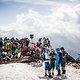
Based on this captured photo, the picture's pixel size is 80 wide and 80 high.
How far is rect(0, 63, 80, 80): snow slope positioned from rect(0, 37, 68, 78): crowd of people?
1127mm

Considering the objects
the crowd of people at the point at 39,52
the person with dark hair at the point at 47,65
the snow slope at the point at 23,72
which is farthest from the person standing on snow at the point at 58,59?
the snow slope at the point at 23,72

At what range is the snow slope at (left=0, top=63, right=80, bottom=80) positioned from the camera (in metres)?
33.0

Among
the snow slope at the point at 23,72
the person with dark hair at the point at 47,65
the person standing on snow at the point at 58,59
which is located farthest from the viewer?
the person standing on snow at the point at 58,59

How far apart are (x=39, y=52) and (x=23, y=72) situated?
562cm

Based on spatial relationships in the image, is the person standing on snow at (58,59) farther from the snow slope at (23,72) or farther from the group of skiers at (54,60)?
the snow slope at (23,72)

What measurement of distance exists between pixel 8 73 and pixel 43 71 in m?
4.94

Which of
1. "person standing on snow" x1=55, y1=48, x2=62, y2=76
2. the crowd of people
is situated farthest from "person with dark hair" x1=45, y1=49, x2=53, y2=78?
"person standing on snow" x1=55, y1=48, x2=62, y2=76

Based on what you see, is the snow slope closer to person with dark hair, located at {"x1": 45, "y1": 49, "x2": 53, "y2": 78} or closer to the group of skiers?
person with dark hair, located at {"x1": 45, "y1": 49, "x2": 53, "y2": 78}

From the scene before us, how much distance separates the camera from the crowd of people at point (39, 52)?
34.7 m

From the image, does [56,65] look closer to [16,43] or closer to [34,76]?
[34,76]

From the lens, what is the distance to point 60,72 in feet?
118

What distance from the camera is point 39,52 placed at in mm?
39344

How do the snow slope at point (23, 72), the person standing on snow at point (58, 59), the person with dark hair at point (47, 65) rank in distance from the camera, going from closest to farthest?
the snow slope at point (23, 72) < the person with dark hair at point (47, 65) < the person standing on snow at point (58, 59)

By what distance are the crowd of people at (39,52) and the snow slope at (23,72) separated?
113 cm
